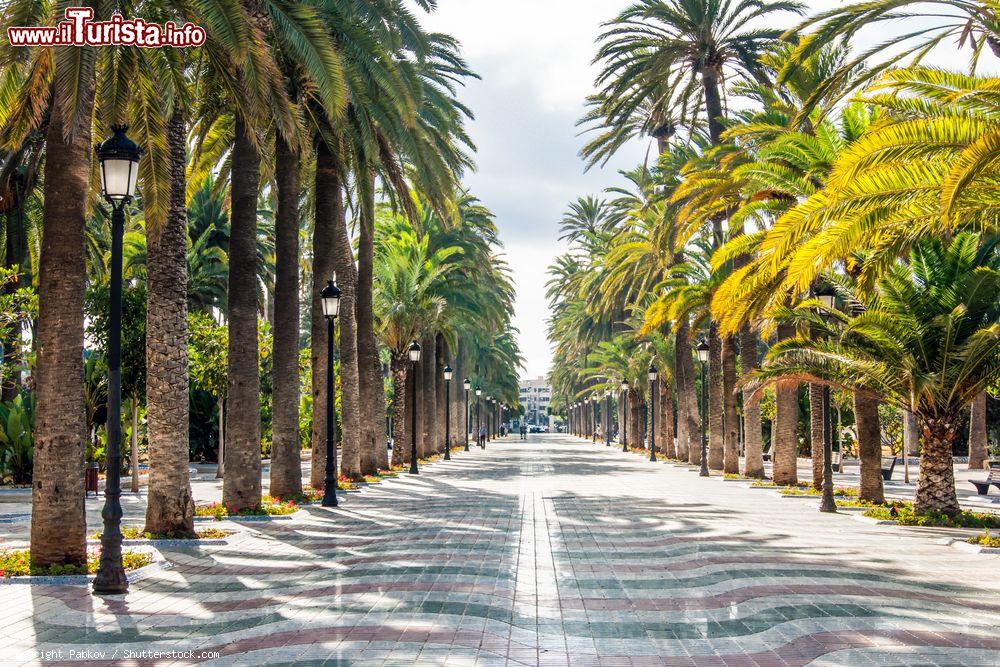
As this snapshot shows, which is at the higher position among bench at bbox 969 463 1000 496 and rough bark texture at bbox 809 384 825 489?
rough bark texture at bbox 809 384 825 489

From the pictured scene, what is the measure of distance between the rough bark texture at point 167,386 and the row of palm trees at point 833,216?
348 inches

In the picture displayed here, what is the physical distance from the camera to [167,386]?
1337cm

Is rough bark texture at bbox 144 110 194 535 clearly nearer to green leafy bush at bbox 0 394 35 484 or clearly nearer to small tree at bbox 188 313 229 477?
green leafy bush at bbox 0 394 35 484

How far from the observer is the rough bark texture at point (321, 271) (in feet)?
71.3

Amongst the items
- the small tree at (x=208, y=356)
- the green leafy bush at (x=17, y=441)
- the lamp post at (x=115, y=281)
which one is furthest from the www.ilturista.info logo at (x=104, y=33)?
the green leafy bush at (x=17, y=441)

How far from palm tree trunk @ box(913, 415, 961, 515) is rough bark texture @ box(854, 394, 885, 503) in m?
2.50

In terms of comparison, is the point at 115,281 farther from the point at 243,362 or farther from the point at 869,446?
the point at 869,446

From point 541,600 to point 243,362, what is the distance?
940cm

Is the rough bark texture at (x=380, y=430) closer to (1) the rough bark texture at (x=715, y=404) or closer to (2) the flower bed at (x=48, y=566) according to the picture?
(1) the rough bark texture at (x=715, y=404)

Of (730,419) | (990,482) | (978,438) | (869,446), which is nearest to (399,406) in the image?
(730,419)

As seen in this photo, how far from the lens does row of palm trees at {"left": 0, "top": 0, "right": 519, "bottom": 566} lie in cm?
1050

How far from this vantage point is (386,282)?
1294 inches

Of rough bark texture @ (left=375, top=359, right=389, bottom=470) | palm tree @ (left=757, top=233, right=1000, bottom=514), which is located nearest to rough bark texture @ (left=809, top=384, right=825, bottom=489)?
palm tree @ (left=757, top=233, right=1000, bottom=514)

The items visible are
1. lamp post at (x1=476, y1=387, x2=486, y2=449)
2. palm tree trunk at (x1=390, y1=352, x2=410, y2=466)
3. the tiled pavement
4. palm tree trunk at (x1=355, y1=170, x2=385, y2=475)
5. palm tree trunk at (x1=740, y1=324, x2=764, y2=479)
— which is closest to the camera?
the tiled pavement
